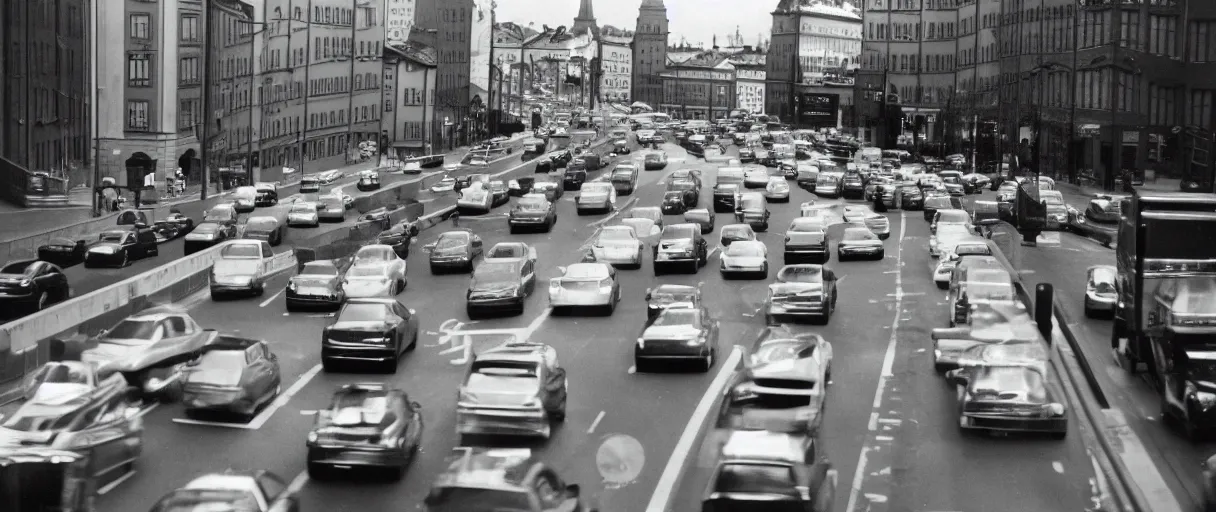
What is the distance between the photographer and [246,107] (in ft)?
361

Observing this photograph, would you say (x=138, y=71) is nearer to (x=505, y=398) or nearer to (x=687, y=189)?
(x=687, y=189)

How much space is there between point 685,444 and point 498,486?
26.3 ft

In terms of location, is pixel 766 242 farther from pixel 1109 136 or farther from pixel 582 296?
pixel 1109 136

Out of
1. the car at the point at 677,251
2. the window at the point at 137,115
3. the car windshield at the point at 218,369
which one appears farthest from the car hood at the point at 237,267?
Result: the window at the point at 137,115

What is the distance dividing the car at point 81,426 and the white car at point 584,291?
14.3 metres

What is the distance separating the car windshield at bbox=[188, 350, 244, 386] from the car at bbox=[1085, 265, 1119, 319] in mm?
21906

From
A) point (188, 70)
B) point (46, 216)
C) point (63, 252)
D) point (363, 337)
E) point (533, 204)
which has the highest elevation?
point (188, 70)

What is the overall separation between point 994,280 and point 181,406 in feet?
59.4

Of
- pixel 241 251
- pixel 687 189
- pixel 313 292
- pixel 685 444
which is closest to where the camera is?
pixel 685 444

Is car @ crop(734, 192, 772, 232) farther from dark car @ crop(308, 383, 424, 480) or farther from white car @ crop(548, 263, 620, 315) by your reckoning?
dark car @ crop(308, 383, 424, 480)

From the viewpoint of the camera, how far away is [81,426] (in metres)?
20.9

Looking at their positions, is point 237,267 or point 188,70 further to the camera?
point 188,70

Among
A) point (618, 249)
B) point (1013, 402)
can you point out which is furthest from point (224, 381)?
point (618, 249)

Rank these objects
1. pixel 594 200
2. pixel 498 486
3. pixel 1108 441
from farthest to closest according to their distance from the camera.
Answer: pixel 594 200
pixel 1108 441
pixel 498 486
